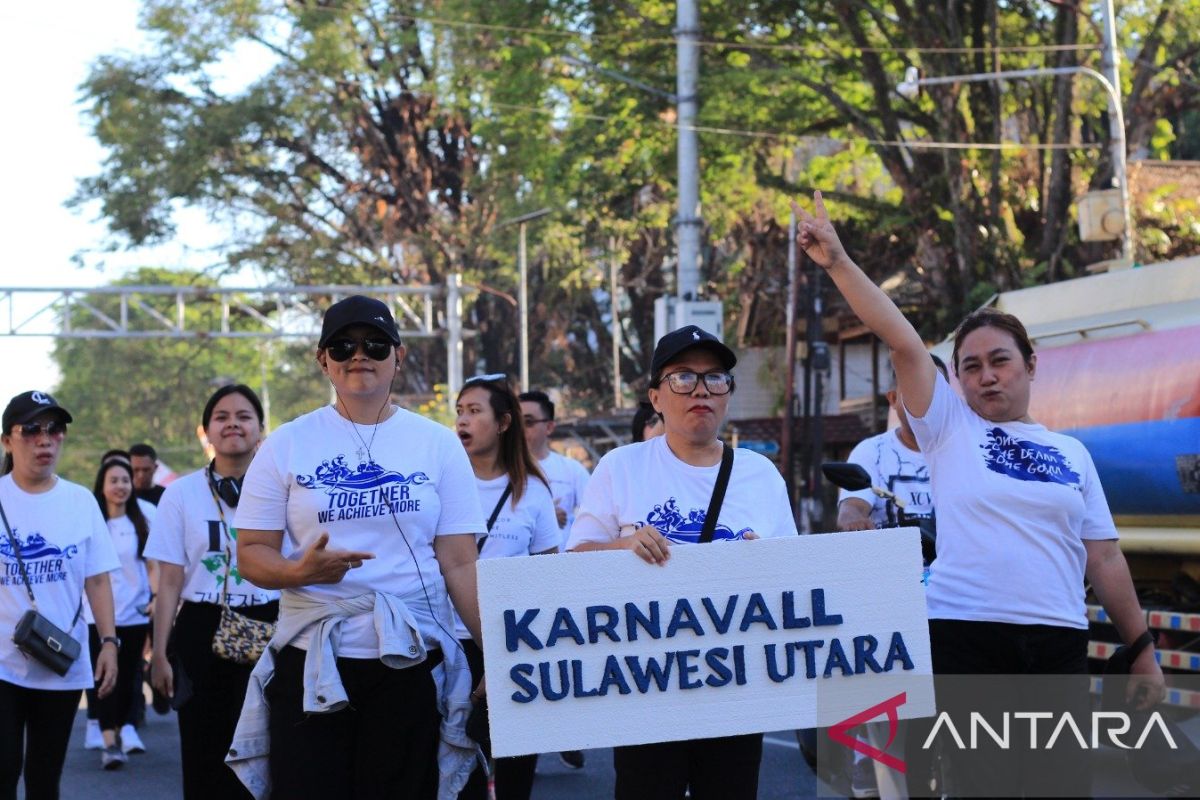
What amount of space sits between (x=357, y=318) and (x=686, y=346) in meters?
0.91

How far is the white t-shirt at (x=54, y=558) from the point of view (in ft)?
22.3

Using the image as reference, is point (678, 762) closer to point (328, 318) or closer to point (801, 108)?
point (328, 318)

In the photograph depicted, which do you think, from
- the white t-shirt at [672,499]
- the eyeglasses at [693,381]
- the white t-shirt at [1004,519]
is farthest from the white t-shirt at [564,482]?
the eyeglasses at [693,381]

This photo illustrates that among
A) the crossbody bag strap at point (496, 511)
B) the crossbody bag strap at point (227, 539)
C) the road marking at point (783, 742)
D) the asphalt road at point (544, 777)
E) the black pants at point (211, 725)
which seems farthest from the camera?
the road marking at point (783, 742)

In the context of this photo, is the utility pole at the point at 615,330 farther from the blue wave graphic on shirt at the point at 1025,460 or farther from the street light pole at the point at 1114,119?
the blue wave graphic on shirt at the point at 1025,460

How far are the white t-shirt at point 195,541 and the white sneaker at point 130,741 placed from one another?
502cm

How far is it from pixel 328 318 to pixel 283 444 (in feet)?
1.23

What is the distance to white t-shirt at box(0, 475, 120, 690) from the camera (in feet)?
22.3

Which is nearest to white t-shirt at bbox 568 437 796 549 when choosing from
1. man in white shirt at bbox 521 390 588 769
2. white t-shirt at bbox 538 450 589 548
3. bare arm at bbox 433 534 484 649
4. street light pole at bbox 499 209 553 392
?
bare arm at bbox 433 534 484 649

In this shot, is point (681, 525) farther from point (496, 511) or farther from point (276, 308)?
point (276, 308)

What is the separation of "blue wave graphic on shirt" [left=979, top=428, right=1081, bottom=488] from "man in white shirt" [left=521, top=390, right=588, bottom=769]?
15.9 feet

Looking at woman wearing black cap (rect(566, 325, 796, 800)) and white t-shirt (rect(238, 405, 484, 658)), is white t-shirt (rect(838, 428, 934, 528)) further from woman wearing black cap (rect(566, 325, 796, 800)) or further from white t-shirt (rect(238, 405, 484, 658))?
white t-shirt (rect(238, 405, 484, 658))

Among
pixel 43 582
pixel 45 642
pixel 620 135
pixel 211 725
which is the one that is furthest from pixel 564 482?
pixel 620 135

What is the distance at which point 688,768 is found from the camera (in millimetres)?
4633
